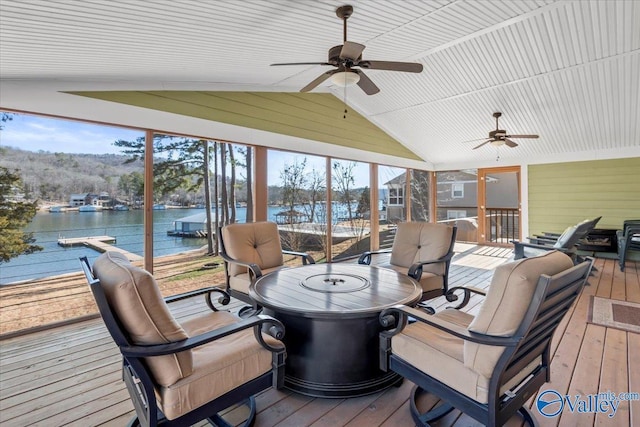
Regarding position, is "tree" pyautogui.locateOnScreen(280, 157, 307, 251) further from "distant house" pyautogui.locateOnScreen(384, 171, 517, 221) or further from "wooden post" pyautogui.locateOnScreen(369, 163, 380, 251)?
"distant house" pyautogui.locateOnScreen(384, 171, 517, 221)

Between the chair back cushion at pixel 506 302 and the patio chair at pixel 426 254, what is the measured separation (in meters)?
1.62

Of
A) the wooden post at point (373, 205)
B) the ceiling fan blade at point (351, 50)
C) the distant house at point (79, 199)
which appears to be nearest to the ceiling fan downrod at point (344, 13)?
the ceiling fan blade at point (351, 50)

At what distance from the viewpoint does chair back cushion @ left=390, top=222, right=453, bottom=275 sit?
355 centimetres

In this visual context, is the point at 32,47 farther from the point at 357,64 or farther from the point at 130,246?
the point at 357,64

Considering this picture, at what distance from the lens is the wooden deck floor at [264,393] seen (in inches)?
76.6

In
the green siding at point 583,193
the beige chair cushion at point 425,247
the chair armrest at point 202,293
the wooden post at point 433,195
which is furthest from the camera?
the wooden post at point 433,195

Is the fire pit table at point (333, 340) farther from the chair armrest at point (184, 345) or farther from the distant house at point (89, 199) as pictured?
the distant house at point (89, 199)

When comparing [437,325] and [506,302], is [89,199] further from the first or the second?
[506,302]

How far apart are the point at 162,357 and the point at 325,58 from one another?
3.84 metres

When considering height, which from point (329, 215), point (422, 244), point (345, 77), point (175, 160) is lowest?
point (422, 244)

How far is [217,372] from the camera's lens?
155 centimetres

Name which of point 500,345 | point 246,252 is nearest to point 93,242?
point 246,252

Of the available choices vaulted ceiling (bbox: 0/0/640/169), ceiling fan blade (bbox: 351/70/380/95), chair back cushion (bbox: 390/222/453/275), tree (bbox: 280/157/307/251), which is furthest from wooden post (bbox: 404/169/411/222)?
ceiling fan blade (bbox: 351/70/380/95)

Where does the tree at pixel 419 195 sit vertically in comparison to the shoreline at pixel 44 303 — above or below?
above
